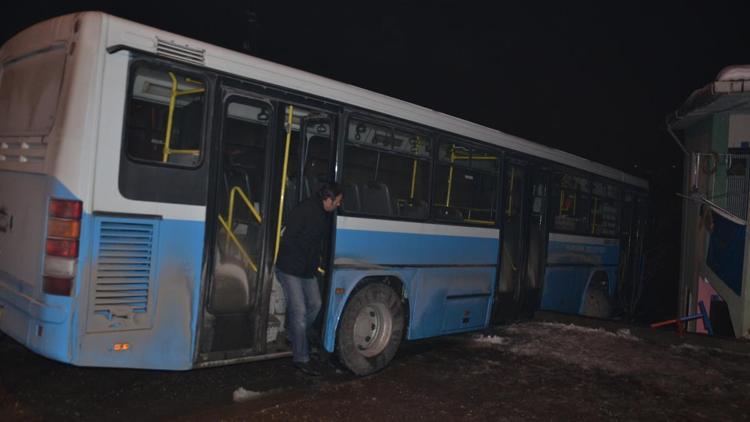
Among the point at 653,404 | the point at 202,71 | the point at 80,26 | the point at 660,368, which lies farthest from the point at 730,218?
the point at 80,26

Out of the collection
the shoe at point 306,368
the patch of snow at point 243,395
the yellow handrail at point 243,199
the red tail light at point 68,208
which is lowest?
the patch of snow at point 243,395

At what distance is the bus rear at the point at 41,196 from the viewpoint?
4730 mm

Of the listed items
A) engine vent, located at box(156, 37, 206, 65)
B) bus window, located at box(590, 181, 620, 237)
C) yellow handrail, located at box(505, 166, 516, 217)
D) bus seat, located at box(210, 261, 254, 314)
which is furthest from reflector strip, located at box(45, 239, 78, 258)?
bus window, located at box(590, 181, 620, 237)

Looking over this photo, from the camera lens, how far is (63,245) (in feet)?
15.6

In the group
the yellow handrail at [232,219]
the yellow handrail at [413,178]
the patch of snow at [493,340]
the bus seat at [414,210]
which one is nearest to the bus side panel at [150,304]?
the yellow handrail at [232,219]

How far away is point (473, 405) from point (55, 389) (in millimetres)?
3912

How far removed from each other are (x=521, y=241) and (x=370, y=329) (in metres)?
3.69

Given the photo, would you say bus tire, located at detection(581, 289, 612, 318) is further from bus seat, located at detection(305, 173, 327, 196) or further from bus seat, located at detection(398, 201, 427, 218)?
bus seat, located at detection(305, 173, 327, 196)

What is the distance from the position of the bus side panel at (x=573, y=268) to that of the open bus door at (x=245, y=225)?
5.75 meters

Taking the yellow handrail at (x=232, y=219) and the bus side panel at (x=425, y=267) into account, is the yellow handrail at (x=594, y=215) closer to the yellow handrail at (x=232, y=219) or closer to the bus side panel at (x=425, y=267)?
the bus side panel at (x=425, y=267)

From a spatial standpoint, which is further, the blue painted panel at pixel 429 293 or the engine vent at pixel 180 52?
the blue painted panel at pixel 429 293

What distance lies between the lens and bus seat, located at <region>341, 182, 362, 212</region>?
22.5 feet

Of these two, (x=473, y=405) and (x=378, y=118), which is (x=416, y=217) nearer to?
(x=378, y=118)

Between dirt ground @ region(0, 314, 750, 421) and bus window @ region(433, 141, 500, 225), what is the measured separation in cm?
184
